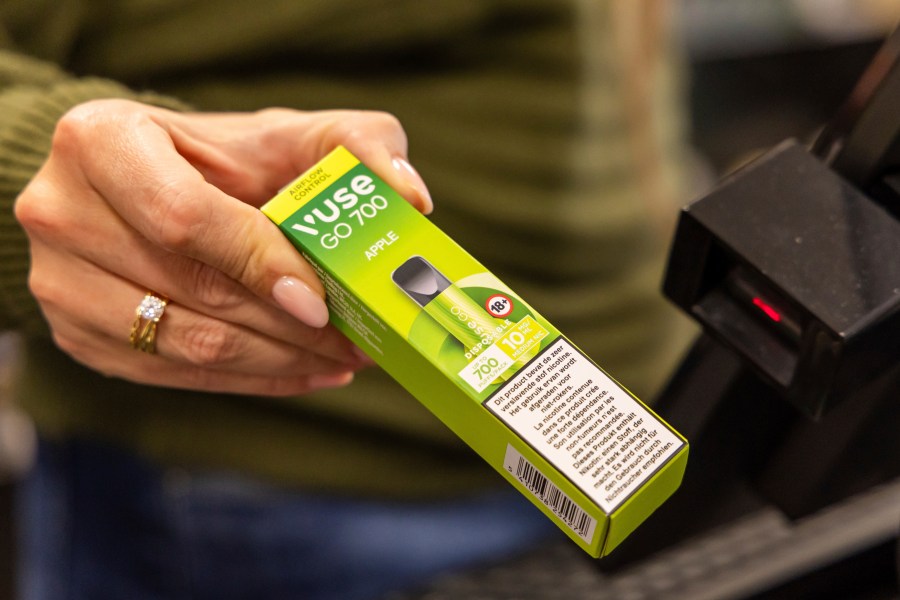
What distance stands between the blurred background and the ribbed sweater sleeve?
1.37 m

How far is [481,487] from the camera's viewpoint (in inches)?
33.7

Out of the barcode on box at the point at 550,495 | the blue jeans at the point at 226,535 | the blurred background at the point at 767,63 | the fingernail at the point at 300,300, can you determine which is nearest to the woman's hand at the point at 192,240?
the fingernail at the point at 300,300

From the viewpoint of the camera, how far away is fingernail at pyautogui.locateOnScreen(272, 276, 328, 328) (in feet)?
1.42

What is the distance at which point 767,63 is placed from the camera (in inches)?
71.4

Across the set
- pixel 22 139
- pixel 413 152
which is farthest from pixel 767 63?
pixel 22 139

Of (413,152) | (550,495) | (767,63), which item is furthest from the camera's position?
(767,63)

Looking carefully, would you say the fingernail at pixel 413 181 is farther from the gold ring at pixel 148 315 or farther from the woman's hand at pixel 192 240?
the gold ring at pixel 148 315

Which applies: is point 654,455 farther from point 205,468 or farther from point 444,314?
point 205,468

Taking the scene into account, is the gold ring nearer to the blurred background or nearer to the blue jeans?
the blue jeans

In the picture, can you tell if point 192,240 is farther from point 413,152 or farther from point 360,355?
point 413,152

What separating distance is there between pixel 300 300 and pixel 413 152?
14.9 inches

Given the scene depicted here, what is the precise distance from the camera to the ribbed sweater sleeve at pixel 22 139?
1.87ft

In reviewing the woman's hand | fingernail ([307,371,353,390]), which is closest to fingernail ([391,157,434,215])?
the woman's hand

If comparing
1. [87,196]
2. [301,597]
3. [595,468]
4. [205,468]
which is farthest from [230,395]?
[595,468]
